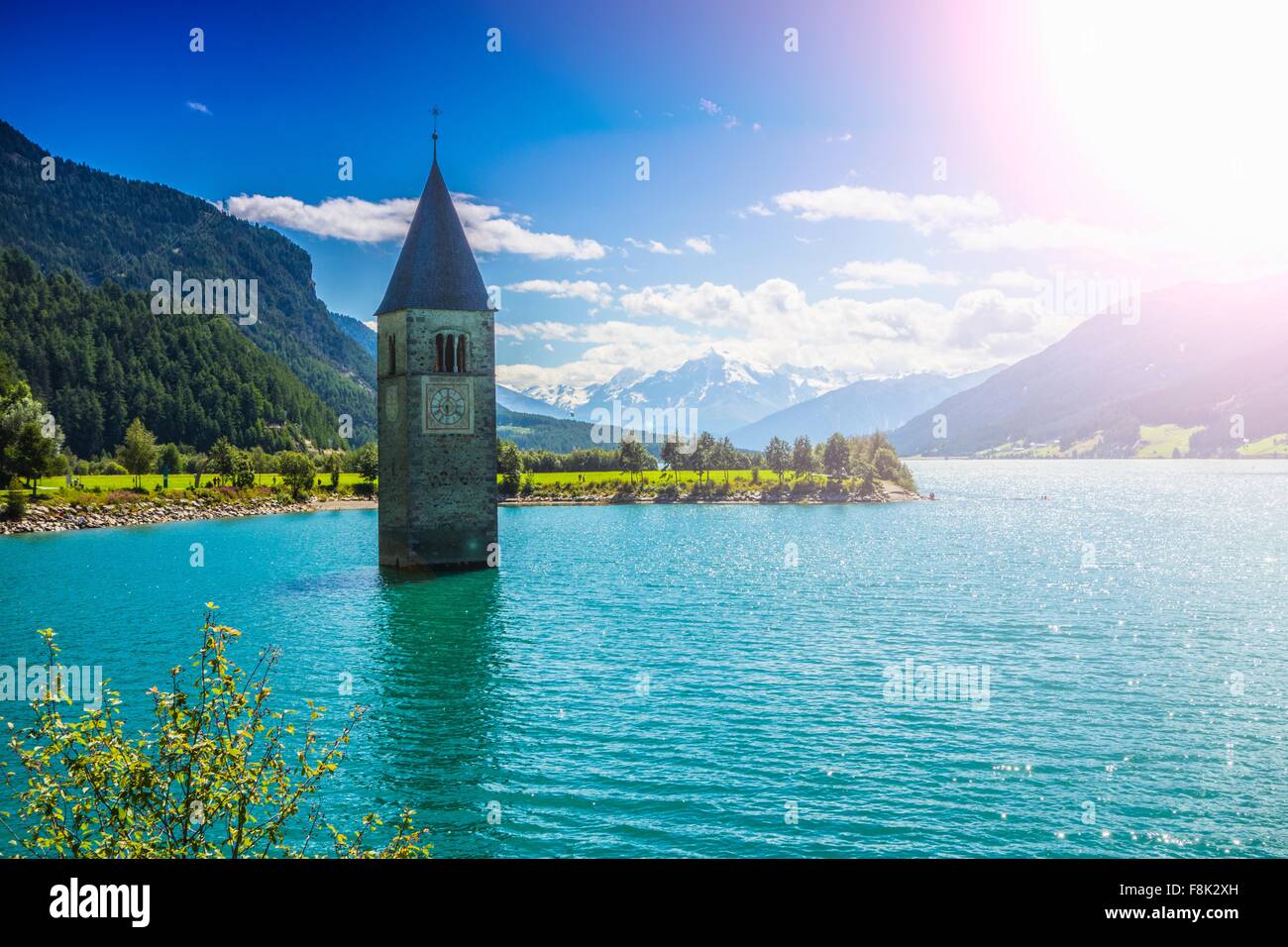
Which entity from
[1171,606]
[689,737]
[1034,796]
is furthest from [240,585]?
[1171,606]

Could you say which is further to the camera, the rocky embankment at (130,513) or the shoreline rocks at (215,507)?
the shoreline rocks at (215,507)

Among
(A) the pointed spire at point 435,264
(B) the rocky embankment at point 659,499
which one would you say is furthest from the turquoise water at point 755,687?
(B) the rocky embankment at point 659,499

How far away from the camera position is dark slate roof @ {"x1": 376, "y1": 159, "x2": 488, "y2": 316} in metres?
68.3

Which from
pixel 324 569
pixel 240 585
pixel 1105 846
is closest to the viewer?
pixel 1105 846

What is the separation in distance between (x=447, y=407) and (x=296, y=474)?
11014 cm

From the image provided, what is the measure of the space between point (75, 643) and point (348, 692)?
58.3 feet

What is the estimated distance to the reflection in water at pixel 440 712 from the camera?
24.3 meters

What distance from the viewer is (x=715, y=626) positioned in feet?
170

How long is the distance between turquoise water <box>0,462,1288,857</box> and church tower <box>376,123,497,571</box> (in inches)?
147

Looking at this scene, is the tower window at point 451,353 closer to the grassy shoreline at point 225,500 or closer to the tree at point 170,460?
the grassy shoreline at point 225,500

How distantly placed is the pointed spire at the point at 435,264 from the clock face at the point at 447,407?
21.0 ft

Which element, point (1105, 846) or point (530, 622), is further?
point (530, 622)

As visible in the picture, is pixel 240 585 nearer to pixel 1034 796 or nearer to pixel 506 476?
pixel 1034 796

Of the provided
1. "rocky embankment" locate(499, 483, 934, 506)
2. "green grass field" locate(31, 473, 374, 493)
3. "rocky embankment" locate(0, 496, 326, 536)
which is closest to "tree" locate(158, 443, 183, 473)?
"green grass field" locate(31, 473, 374, 493)
